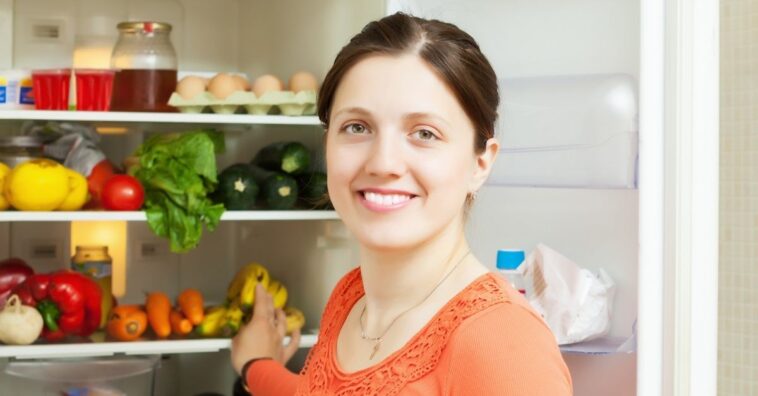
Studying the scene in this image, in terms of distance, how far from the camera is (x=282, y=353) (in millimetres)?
2107

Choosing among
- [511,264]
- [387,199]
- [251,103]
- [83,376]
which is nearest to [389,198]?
[387,199]

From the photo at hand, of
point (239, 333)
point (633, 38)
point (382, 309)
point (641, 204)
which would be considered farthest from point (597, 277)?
point (239, 333)

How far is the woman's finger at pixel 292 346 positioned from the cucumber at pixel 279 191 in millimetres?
274

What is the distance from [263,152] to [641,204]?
3.69 feet

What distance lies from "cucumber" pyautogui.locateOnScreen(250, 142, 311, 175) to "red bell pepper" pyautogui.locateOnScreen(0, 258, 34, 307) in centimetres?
57

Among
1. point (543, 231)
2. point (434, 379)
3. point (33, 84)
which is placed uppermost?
point (33, 84)

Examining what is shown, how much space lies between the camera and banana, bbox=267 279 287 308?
2.25 meters

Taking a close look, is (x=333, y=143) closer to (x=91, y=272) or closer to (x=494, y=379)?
(x=494, y=379)

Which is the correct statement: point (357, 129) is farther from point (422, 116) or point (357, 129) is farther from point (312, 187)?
Result: point (312, 187)

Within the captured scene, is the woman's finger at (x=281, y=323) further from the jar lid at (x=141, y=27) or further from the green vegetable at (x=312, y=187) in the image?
the jar lid at (x=141, y=27)

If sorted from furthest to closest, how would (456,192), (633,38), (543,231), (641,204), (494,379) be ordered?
(543,231) < (633,38) < (641,204) < (456,192) < (494,379)

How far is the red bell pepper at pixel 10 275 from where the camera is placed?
6.88 ft

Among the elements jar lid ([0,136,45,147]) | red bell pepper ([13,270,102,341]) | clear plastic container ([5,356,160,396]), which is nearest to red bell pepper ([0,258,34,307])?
red bell pepper ([13,270,102,341])

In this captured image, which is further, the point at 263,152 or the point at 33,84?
the point at 263,152
